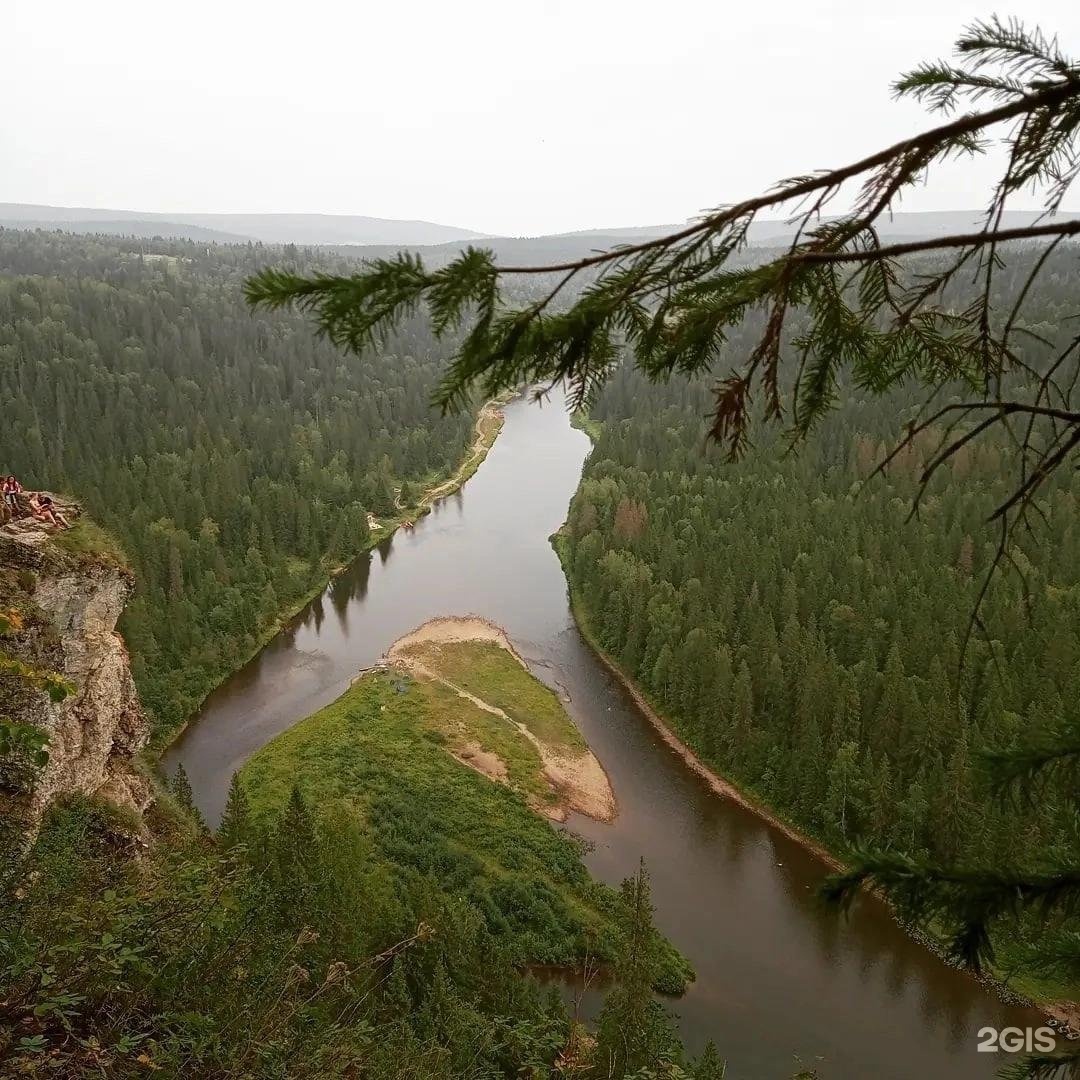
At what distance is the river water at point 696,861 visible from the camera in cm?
1827

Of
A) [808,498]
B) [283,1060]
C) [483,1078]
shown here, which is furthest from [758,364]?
[808,498]

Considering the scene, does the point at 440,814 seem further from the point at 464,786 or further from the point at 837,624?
the point at 837,624

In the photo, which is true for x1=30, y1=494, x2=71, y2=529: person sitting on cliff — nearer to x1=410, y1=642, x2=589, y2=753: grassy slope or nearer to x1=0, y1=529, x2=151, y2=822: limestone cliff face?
x1=0, y1=529, x2=151, y2=822: limestone cliff face

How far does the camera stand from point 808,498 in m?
49.5

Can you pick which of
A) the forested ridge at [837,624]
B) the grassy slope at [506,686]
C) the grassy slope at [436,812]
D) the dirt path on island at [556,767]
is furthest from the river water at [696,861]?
the forested ridge at [837,624]

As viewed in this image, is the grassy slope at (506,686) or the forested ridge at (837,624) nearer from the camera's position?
the forested ridge at (837,624)

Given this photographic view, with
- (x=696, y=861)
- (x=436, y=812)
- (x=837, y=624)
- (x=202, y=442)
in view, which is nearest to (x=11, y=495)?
→ (x=436, y=812)

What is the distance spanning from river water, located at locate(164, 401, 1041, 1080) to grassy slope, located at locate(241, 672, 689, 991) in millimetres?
1500

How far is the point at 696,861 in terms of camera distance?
24.1 meters

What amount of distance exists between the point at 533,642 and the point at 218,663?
14.5 meters

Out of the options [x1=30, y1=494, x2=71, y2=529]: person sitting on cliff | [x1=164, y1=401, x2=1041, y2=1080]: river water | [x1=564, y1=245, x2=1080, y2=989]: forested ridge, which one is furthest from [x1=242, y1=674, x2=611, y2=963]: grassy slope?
[x1=30, y1=494, x2=71, y2=529]: person sitting on cliff

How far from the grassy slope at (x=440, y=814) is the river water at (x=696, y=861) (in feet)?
4.92

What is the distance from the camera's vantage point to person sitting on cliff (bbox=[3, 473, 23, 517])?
45.5 ft

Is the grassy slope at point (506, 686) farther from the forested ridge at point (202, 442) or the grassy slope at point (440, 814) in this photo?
the forested ridge at point (202, 442)
